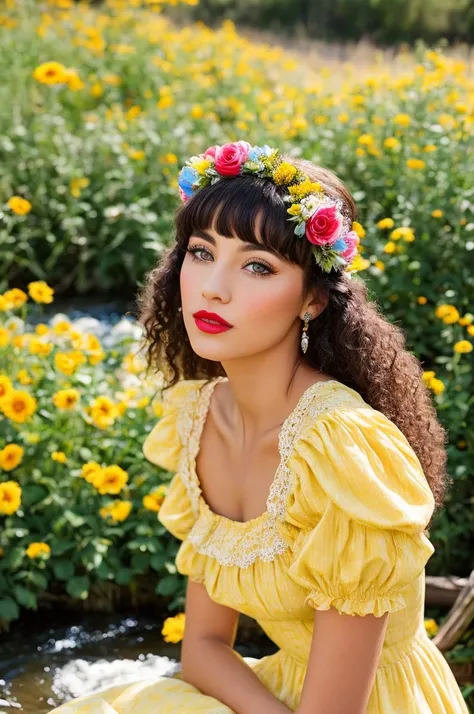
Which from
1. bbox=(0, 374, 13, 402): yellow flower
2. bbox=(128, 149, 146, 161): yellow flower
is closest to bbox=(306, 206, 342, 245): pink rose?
bbox=(0, 374, 13, 402): yellow flower

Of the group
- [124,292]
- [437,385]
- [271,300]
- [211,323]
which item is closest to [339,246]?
[271,300]

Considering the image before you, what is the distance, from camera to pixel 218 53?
6.75m

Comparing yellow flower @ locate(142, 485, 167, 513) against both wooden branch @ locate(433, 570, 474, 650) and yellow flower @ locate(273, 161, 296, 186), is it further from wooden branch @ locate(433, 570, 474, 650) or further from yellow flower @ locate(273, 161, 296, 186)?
yellow flower @ locate(273, 161, 296, 186)

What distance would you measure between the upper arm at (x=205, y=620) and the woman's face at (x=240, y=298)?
56 centimetres

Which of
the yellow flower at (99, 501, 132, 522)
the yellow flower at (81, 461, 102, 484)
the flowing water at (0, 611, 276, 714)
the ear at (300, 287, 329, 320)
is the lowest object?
the flowing water at (0, 611, 276, 714)

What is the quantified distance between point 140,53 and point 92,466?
443 cm

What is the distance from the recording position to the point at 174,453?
2.03 meters

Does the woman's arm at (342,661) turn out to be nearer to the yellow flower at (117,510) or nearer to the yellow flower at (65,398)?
the yellow flower at (117,510)

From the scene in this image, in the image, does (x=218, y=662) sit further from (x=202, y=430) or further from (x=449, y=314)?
(x=449, y=314)

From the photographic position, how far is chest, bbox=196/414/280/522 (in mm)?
1785

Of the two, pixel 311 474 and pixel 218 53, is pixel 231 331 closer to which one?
pixel 311 474

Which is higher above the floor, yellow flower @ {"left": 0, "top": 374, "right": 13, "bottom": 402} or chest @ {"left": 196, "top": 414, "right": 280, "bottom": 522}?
chest @ {"left": 196, "top": 414, "right": 280, "bottom": 522}

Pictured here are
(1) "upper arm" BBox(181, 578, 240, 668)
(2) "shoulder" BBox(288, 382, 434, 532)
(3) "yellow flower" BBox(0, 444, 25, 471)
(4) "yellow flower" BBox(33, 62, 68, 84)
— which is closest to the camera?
(2) "shoulder" BBox(288, 382, 434, 532)

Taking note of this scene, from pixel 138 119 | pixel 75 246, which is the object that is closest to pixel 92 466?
pixel 75 246
